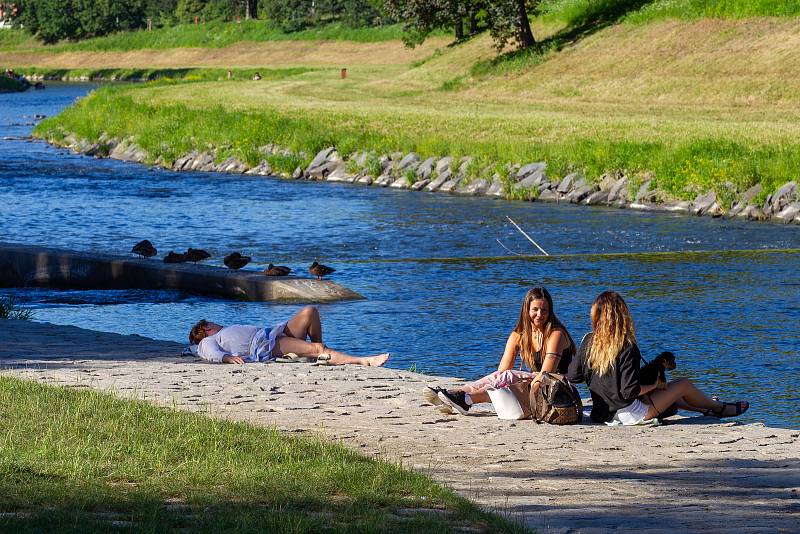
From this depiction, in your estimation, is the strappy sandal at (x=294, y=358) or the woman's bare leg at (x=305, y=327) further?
the woman's bare leg at (x=305, y=327)

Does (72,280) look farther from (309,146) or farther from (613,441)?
(309,146)

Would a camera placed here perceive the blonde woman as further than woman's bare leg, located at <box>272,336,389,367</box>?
No

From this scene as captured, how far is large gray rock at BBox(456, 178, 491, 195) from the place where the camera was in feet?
108

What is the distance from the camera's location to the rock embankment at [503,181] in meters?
27.5

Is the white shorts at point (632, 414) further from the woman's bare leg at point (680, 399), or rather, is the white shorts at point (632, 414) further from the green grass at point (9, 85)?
the green grass at point (9, 85)

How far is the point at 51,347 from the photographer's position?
1384 cm

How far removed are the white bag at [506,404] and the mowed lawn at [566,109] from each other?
59.3 ft

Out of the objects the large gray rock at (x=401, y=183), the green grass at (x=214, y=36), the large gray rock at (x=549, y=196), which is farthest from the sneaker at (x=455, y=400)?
the green grass at (x=214, y=36)

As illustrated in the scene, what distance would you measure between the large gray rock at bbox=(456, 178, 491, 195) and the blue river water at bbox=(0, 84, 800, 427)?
74 cm

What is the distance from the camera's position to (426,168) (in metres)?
35.1

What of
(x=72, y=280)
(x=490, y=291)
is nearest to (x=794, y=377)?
(x=490, y=291)

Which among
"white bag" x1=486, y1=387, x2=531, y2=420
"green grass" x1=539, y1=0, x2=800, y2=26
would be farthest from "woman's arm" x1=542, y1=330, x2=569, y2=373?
"green grass" x1=539, y1=0, x2=800, y2=26

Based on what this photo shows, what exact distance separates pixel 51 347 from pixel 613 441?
636 cm

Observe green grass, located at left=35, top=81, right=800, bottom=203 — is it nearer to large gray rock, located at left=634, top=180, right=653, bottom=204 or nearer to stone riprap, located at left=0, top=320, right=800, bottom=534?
large gray rock, located at left=634, top=180, right=653, bottom=204
